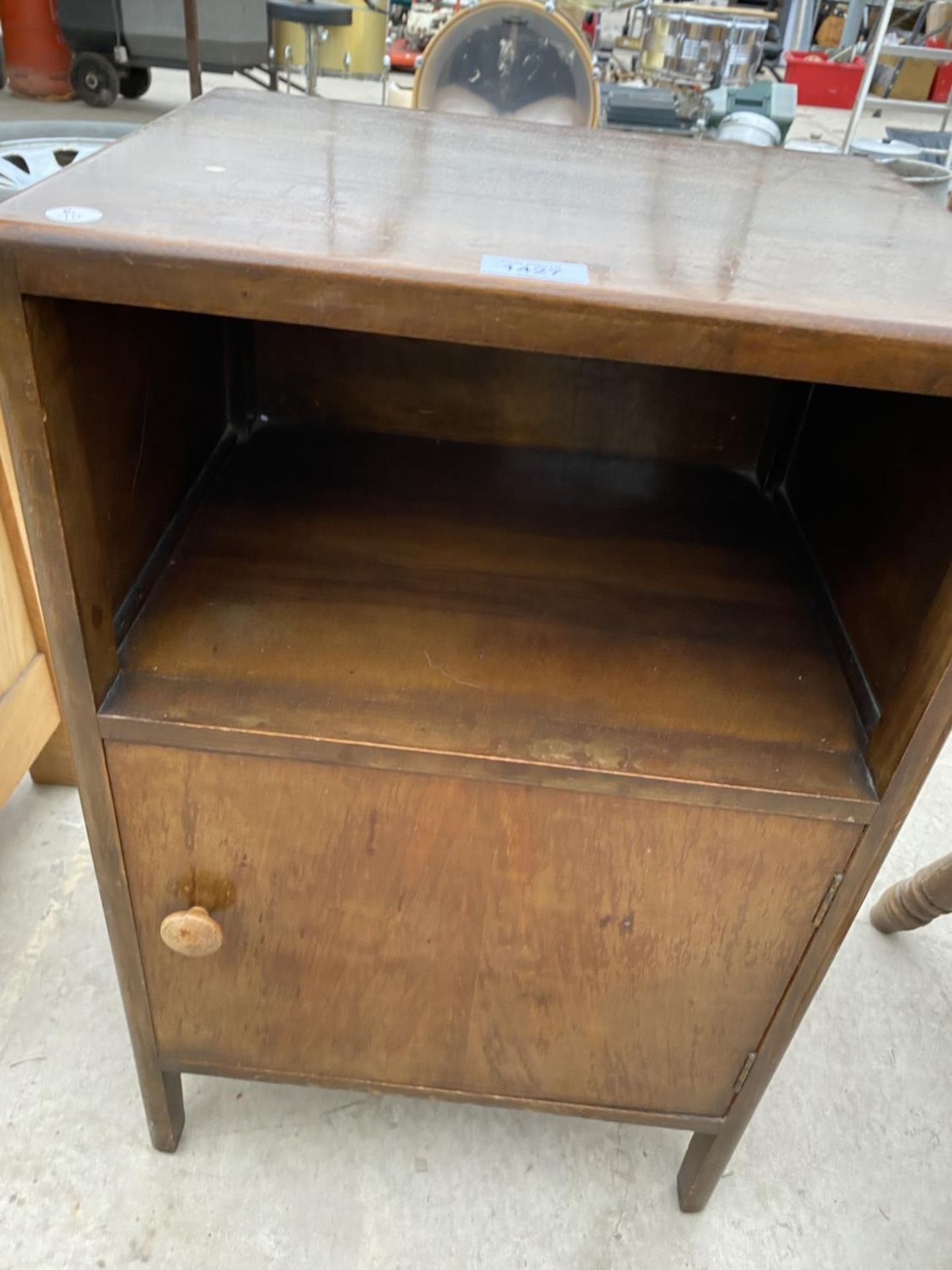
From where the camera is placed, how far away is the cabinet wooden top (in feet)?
1.28

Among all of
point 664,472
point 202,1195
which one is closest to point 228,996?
point 202,1195

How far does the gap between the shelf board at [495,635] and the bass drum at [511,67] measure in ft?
2.67

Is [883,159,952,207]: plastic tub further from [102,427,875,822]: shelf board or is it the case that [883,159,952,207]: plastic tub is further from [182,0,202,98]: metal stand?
[182,0,202,98]: metal stand

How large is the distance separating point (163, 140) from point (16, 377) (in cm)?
22

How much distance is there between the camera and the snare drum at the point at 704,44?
161cm

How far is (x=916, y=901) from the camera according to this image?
99 centimetres

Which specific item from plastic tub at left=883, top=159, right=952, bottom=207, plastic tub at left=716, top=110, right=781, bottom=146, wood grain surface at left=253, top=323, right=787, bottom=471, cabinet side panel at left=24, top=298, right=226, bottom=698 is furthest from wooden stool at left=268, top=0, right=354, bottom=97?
cabinet side panel at left=24, top=298, right=226, bottom=698

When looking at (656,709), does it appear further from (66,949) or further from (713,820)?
(66,949)

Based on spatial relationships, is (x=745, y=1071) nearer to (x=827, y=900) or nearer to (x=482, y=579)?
(x=827, y=900)

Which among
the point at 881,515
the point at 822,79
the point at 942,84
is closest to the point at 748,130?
the point at 881,515

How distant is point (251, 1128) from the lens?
0.84 metres

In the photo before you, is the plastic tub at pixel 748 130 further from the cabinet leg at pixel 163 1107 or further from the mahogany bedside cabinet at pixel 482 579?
the cabinet leg at pixel 163 1107

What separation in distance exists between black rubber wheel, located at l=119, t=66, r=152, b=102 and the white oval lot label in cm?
335

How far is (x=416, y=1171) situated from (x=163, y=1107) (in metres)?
0.22
